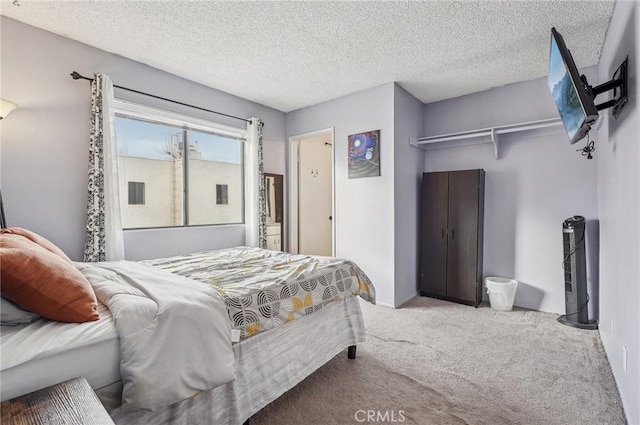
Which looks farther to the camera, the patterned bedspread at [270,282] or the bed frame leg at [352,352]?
the bed frame leg at [352,352]

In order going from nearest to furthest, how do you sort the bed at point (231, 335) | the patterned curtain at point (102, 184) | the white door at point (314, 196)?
the bed at point (231, 335)
the patterned curtain at point (102, 184)
the white door at point (314, 196)

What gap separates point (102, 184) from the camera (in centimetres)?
270

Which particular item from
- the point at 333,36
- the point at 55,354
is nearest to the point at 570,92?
the point at 333,36

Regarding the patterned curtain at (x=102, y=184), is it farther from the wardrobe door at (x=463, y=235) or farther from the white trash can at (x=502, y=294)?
the white trash can at (x=502, y=294)

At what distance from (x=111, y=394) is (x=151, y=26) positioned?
2651 mm

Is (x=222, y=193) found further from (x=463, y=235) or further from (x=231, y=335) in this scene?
(x=463, y=235)

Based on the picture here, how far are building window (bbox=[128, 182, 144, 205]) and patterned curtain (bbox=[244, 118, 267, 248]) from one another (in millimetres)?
1242

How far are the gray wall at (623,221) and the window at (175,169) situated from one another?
147 inches

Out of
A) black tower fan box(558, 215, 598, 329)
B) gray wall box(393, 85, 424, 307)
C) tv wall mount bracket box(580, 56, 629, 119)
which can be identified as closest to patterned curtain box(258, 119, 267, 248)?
gray wall box(393, 85, 424, 307)

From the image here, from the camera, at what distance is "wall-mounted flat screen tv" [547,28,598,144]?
1.65 meters

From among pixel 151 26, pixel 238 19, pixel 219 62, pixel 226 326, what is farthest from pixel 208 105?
pixel 226 326

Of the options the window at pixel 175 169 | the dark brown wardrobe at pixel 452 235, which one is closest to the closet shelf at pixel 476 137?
the dark brown wardrobe at pixel 452 235

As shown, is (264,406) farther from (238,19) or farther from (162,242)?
(238,19)

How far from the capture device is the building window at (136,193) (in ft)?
11.0
